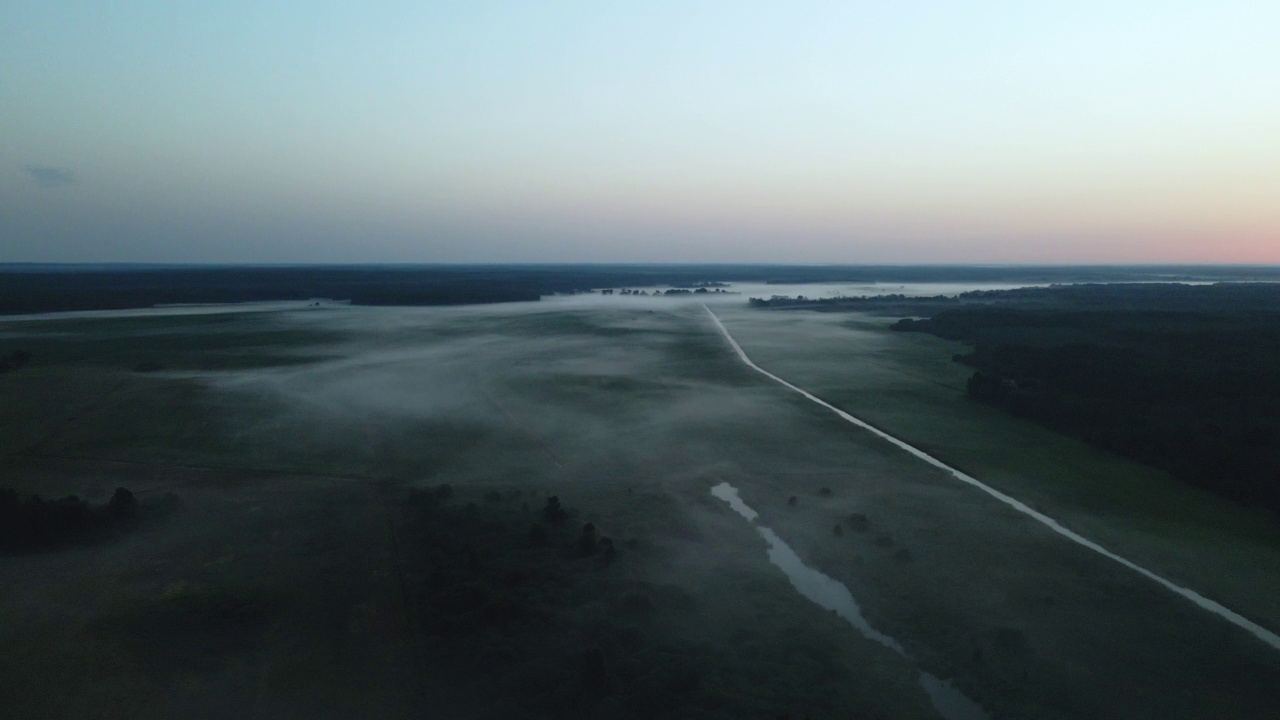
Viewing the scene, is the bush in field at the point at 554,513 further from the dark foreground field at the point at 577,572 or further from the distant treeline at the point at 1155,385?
the distant treeline at the point at 1155,385

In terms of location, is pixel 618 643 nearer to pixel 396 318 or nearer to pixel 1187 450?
pixel 1187 450

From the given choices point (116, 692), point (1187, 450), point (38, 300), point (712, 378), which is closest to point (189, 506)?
point (116, 692)

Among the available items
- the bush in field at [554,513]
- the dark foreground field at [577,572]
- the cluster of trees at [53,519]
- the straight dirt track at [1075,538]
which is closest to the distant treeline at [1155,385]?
the dark foreground field at [577,572]

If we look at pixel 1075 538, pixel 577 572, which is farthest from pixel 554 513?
pixel 1075 538

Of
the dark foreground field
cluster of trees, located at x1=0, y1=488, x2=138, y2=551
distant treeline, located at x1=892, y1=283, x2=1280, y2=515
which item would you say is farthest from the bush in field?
distant treeline, located at x1=892, y1=283, x2=1280, y2=515

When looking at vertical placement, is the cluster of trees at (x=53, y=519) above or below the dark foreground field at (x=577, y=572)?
above

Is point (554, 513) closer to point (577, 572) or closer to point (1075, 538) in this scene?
point (577, 572)
